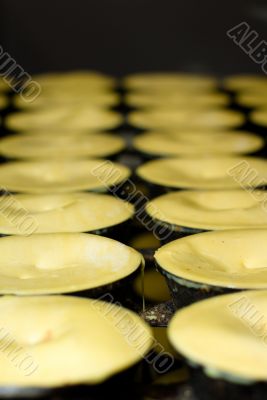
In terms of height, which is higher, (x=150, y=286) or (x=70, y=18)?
(x=70, y=18)

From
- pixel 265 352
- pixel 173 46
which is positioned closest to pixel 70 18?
pixel 173 46

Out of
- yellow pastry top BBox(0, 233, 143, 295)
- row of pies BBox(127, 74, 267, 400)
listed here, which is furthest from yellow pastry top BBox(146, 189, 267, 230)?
yellow pastry top BBox(0, 233, 143, 295)

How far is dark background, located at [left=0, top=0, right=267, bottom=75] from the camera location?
382 cm

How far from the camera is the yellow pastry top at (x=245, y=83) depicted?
11.7 feet

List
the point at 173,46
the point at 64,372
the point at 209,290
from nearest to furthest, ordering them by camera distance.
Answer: the point at 64,372 < the point at 209,290 < the point at 173,46

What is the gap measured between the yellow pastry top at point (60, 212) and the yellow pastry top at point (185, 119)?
904 millimetres

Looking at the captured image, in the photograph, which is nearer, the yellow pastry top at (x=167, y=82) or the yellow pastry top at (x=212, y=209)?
the yellow pastry top at (x=212, y=209)

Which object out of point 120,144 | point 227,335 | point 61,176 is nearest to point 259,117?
point 120,144

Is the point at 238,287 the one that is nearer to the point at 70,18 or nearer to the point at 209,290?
the point at 209,290

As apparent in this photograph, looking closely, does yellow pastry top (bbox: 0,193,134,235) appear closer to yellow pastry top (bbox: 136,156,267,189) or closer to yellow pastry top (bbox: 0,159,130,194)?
yellow pastry top (bbox: 0,159,130,194)

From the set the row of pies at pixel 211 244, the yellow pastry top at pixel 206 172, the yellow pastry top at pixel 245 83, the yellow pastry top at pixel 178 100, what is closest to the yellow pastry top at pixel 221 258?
the row of pies at pixel 211 244

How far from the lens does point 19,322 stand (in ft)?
4.23

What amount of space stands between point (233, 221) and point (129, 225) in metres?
0.25

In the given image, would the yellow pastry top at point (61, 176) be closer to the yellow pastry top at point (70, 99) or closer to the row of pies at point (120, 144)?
the row of pies at point (120, 144)
